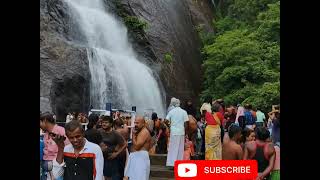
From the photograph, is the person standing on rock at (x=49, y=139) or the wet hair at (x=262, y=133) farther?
the wet hair at (x=262, y=133)

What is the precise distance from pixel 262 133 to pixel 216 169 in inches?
27.7

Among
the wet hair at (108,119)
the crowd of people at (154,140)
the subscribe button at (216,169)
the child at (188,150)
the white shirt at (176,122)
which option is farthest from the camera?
the white shirt at (176,122)

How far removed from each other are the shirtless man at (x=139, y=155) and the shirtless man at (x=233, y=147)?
33.4 inches

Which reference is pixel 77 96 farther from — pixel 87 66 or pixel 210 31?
pixel 210 31

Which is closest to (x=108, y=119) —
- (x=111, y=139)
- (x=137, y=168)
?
(x=111, y=139)

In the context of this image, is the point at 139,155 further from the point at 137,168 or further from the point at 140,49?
the point at 140,49

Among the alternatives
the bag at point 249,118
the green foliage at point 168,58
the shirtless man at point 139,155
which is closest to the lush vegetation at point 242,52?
the bag at point 249,118

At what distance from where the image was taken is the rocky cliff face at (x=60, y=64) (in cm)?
713

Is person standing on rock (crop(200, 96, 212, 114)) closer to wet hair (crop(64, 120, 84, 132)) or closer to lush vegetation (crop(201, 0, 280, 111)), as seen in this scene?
lush vegetation (crop(201, 0, 280, 111))

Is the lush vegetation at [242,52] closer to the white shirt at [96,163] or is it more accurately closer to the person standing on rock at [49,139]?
the white shirt at [96,163]

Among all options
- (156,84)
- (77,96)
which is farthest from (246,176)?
(77,96)
